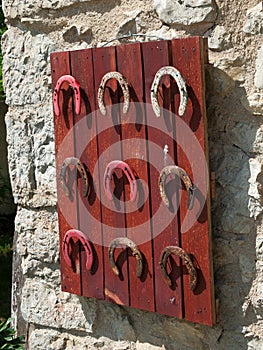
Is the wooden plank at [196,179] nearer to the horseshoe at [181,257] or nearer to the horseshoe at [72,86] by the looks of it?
the horseshoe at [181,257]

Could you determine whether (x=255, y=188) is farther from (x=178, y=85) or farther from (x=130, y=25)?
(x=130, y=25)

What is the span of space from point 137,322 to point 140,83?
0.85m

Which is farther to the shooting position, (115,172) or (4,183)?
(4,183)

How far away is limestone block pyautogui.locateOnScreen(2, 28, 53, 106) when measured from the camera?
119 inches

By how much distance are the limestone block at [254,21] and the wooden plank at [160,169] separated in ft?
0.85

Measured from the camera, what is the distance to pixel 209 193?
2.53 meters

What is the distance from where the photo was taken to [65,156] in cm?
292

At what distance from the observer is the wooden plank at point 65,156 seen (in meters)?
2.88

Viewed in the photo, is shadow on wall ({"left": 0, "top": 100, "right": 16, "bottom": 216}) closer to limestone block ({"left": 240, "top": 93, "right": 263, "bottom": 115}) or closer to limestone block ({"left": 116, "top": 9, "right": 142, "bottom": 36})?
limestone block ({"left": 116, "top": 9, "right": 142, "bottom": 36})

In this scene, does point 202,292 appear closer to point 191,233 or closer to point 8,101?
point 191,233

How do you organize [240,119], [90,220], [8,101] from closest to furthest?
[240,119] → [90,220] → [8,101]

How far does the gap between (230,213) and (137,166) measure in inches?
13.7

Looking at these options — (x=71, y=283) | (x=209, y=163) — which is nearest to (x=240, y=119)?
(x=209, y=163)

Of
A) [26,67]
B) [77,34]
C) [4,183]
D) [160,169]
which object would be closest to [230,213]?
[160,169]
